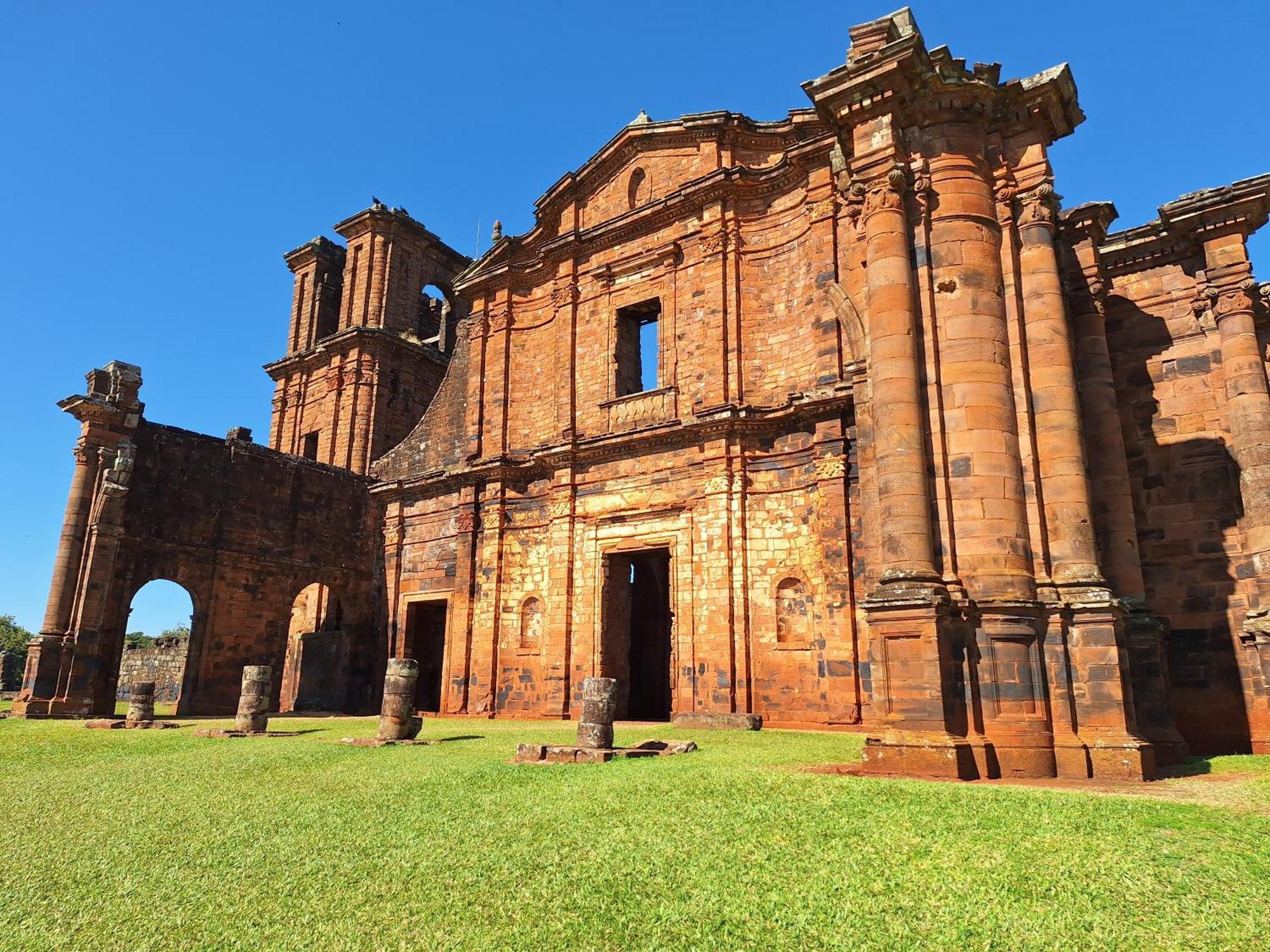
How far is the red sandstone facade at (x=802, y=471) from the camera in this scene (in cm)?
845

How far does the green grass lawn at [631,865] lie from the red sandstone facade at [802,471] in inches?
85.6

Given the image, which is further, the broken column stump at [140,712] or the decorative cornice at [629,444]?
the decorative cornice at [629,444]

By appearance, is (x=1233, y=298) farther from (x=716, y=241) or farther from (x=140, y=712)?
(x=140, y=712)

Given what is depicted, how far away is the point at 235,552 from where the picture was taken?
21.5 meters

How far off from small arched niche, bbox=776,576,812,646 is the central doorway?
352cm

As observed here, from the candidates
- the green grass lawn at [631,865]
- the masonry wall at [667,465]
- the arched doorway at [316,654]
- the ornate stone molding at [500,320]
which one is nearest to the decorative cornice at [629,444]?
the masonry wall at [667,465]

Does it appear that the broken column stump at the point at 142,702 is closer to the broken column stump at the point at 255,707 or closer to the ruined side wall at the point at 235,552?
the broken column stump at the point at 255,707

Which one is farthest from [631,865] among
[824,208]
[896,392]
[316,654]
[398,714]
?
[316,654]

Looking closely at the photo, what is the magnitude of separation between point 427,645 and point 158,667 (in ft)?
45.0

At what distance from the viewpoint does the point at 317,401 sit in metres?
29.2

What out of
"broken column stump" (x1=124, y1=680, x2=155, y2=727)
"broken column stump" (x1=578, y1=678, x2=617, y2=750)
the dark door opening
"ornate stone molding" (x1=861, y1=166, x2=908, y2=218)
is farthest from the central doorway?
"ornate stone molding" (x1=861, y1=166, x2=908, y2=218)

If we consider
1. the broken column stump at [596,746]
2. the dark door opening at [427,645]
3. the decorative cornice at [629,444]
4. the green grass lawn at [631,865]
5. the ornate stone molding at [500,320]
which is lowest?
the green grass lawn at [631,865]

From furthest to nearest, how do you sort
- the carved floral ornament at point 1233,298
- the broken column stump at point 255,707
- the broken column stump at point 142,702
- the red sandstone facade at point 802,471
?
the broken column stump at point 142,702 → the broken column stump at point 255,707 → the carved floral ornament at point 1233,298 → the red sandstone facade at point 802,471

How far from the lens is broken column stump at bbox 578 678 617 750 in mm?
10000
